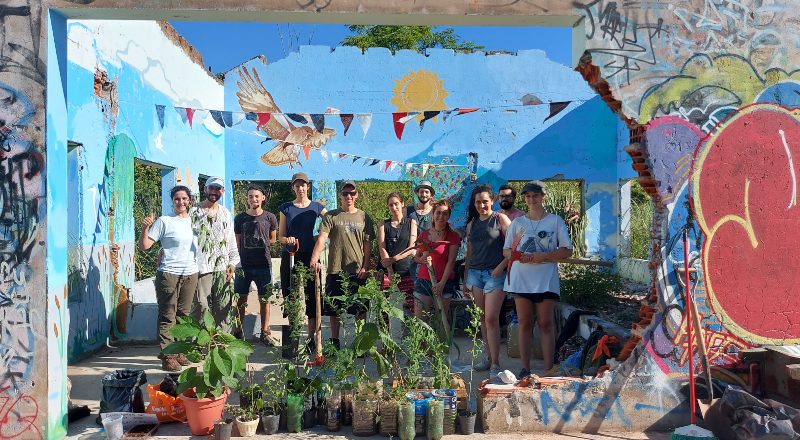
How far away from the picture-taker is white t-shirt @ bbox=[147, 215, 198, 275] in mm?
6391

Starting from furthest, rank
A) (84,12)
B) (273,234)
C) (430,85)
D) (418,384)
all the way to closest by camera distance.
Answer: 1. (430,85)
2. (273,234)
3. (418,384)
4. (84,12)

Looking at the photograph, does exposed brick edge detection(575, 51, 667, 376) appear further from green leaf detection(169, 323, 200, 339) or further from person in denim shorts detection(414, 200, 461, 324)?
green leaf detection(169, 323, 200, 339)

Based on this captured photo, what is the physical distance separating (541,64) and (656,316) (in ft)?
32.8

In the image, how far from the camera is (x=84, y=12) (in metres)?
4.27

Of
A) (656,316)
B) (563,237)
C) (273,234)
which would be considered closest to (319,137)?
(273,234)

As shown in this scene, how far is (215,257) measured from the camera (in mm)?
6758

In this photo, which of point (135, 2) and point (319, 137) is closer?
point (135, 2)

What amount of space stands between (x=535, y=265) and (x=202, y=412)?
2.85 metres

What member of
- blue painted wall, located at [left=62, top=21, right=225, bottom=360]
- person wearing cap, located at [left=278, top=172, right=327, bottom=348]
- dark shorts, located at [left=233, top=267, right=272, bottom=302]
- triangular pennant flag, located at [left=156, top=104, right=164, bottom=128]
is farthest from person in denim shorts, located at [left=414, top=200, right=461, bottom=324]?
triangular pennant flag, located at [left=156, top=104, right=164, bottom=128]

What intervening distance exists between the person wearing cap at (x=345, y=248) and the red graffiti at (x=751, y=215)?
126 inches

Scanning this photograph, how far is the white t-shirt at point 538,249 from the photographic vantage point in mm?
5320

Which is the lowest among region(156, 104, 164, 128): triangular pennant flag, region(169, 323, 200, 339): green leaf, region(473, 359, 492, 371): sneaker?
region(473, 359, 492, 371): sneaker

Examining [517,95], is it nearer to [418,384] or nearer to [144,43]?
[144,43]

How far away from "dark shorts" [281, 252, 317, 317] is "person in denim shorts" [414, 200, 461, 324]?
1065 millimetres
